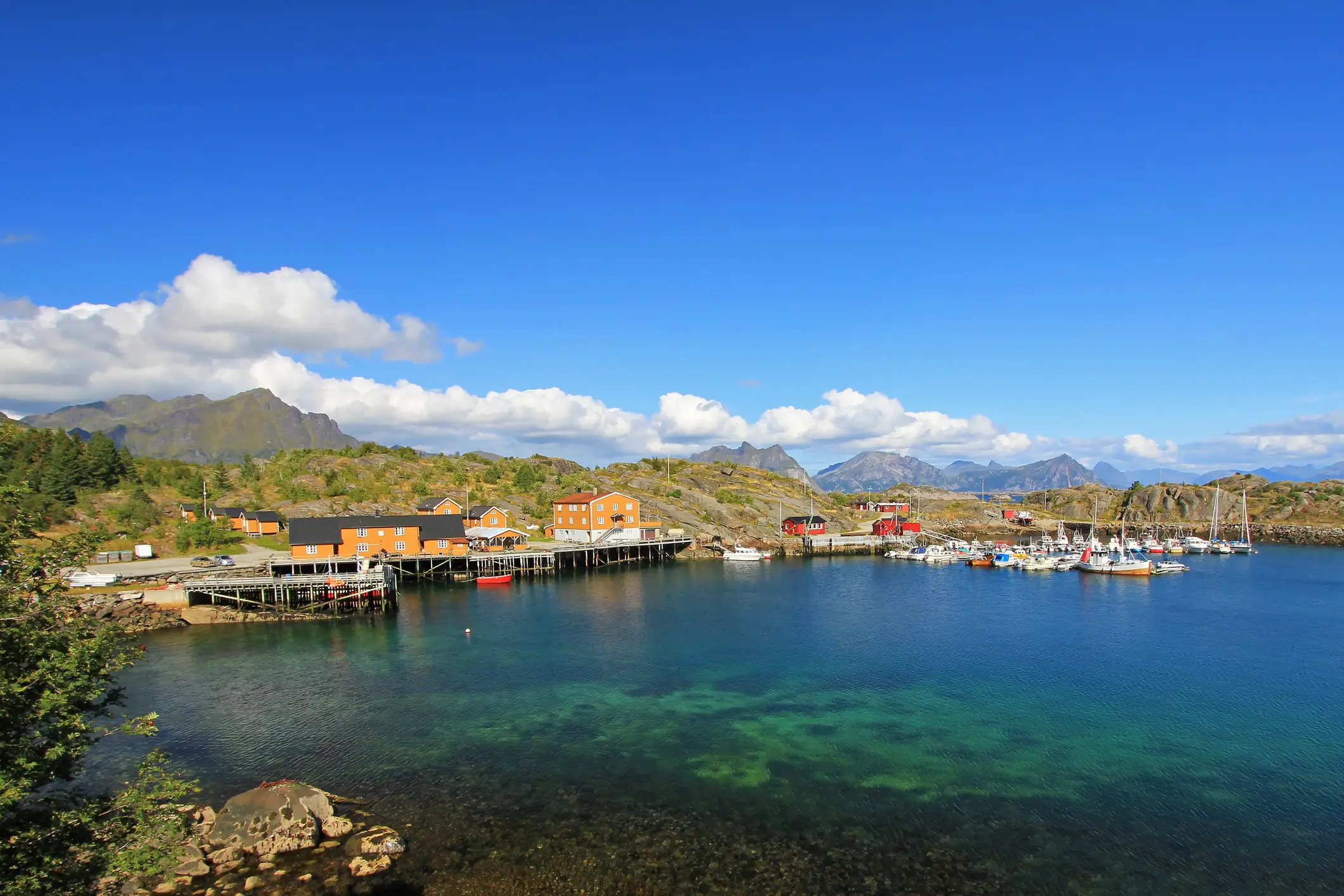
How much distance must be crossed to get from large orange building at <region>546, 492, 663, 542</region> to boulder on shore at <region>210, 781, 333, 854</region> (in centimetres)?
7189

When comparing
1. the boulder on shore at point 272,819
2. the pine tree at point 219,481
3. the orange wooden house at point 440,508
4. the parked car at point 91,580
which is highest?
the pine tree at point 219,481

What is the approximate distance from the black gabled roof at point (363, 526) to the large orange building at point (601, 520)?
17352 mm

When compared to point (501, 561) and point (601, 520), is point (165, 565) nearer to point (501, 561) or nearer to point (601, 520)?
point (501, 561)

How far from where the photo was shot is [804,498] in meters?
146

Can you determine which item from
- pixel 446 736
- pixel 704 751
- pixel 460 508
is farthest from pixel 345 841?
pixel 460 508

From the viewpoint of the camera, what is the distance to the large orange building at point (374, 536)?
73.1 metres

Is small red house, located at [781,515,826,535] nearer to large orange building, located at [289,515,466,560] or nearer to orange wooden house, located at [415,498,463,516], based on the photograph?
orange wooden house, located at [415,498,463,516]

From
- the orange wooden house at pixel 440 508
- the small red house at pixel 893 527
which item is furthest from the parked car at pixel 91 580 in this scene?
the small red house at pixel 893 527

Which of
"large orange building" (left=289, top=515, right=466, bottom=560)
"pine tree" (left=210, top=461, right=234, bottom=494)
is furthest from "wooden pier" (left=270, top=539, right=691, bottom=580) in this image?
"pine tree" (left=210, top=461, right=234, bottom=494)

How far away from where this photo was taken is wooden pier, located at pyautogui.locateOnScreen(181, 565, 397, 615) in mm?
59625

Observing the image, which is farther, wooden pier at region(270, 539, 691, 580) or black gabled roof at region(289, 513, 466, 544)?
black gabled roof at region(289, 513, 466, 544)

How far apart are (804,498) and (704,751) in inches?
4712

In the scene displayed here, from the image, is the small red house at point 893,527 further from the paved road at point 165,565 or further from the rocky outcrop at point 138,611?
the rocky outcrop at point 138,611

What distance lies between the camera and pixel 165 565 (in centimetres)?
6900
